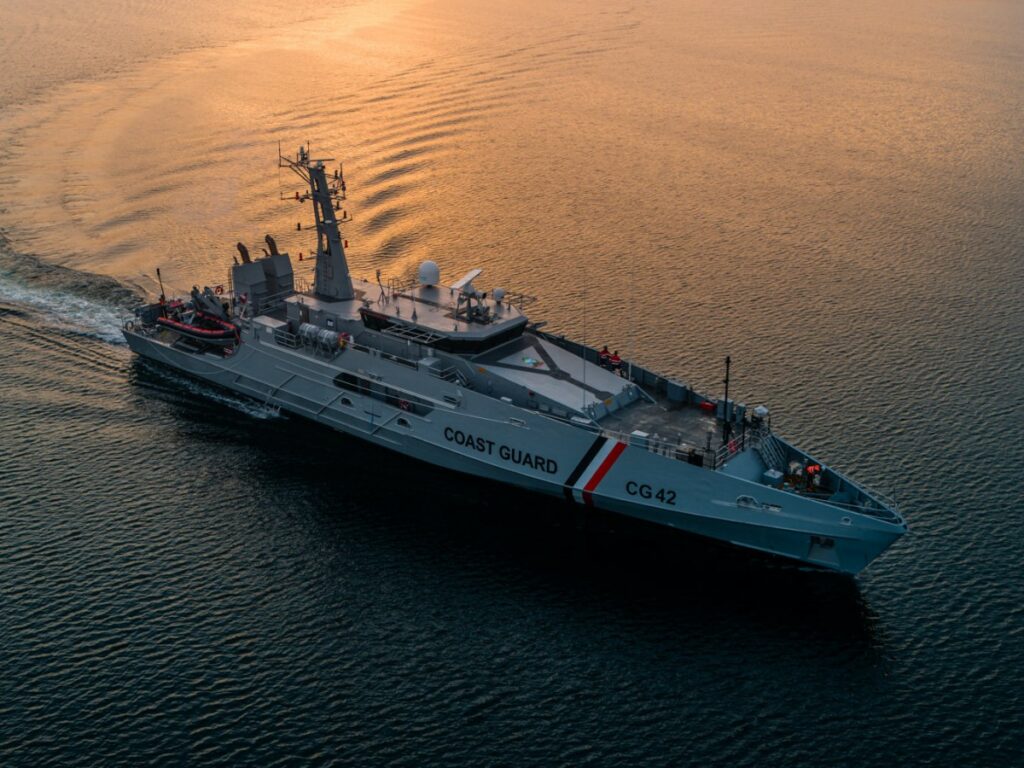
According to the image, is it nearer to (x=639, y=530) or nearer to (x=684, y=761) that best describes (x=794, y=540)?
(x=639, y=530)

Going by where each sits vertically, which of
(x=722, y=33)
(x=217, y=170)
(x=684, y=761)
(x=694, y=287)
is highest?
(x=722, y=33)

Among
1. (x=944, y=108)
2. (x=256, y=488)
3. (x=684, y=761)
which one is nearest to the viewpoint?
(x=684, y=761)

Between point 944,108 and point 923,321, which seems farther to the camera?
point 944,108

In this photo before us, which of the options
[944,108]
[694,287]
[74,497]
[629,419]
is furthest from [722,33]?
[74,497]

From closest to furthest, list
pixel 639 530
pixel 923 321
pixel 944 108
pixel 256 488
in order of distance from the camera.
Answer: pixel 639 530
pixel 256 488
pixel 923 321
pixel 944 108

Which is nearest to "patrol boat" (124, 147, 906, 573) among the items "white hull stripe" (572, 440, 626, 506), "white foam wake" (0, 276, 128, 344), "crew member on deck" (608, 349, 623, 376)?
"white hull stripe" (572, 440, 626, 506)

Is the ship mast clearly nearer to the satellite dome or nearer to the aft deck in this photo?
the satellite dome

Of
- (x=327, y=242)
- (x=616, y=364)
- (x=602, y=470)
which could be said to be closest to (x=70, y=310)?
(x=327, y=242)
